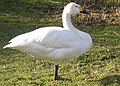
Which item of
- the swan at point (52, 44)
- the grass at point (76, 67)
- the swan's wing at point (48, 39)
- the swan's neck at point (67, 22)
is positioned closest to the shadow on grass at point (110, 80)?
the grass at point (76, 67)

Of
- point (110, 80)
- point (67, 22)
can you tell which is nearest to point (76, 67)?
point (67, 22)

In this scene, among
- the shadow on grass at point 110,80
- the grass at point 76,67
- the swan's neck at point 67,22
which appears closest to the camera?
the shadow on grass at point 110,80

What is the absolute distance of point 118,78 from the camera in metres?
6.05

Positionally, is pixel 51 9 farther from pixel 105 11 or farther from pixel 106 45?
pixel 106 45

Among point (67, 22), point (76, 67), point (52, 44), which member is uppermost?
point (67, 22)

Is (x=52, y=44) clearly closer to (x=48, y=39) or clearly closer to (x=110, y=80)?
(x=48, y=39)

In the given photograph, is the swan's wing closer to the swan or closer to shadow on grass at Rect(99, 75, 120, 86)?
the swan

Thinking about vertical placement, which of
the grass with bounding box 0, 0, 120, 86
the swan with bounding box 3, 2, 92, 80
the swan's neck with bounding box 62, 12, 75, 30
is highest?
the swan's neck with bounding box 62, 12, 75, 30

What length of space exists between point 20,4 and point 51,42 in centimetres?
792

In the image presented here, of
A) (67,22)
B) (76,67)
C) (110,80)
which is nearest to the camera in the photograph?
(110,80)

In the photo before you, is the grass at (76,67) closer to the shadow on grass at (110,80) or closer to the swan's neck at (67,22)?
the shadow on grass at (110,80)

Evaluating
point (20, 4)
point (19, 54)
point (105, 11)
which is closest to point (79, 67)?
point (19, 54)

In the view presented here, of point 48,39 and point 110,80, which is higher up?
point 48,39

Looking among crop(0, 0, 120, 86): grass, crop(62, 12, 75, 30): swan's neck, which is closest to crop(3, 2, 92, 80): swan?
crop(62, 12, 75, 30): swan's neck
